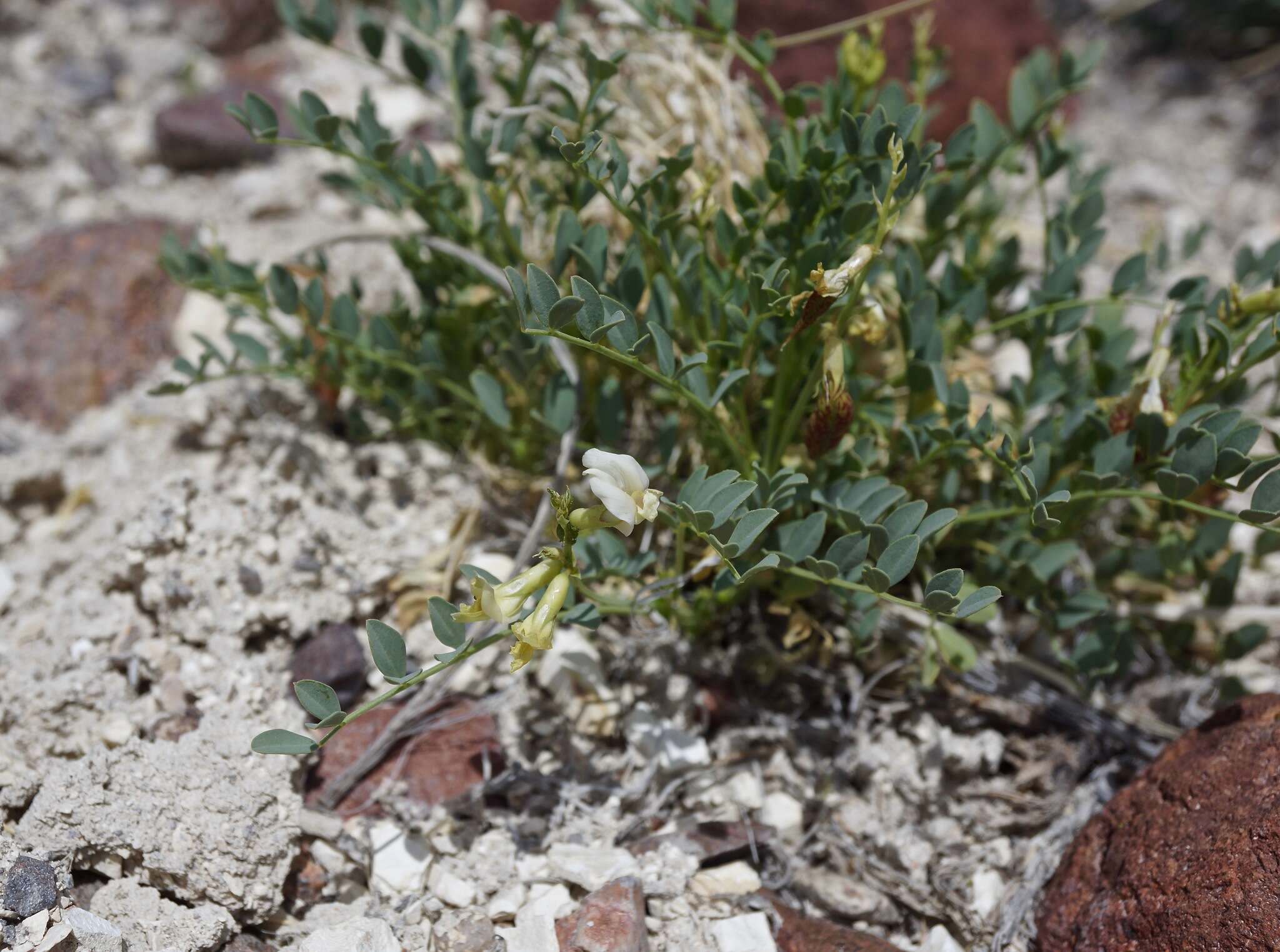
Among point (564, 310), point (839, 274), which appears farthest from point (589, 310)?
point (839, 274)

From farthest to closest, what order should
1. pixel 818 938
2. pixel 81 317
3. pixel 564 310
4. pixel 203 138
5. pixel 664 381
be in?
pixel 203 138 → pixel 81 317 → pixel 818 938 → pixel 664 381 → pixel 564 310

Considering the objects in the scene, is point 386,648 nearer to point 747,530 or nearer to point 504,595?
point 504,595

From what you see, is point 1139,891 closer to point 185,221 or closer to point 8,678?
point 8,678

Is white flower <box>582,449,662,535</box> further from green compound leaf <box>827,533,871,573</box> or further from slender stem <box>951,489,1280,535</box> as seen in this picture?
slender stem <box>951,489,1280,535</box>

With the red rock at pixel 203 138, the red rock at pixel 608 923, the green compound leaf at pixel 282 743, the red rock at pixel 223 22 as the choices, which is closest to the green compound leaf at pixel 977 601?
the red rock at pixel 608 923

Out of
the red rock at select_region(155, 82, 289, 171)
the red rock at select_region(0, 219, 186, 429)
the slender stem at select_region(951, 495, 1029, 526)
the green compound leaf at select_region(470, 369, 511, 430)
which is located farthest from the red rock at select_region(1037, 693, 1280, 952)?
the red rock at select_region(155, 82, 289, 171)

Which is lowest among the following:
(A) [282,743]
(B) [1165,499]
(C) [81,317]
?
(C) [81,317]

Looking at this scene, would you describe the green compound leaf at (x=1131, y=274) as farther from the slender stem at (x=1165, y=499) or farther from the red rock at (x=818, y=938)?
the red rock at (x=818, y=938)
